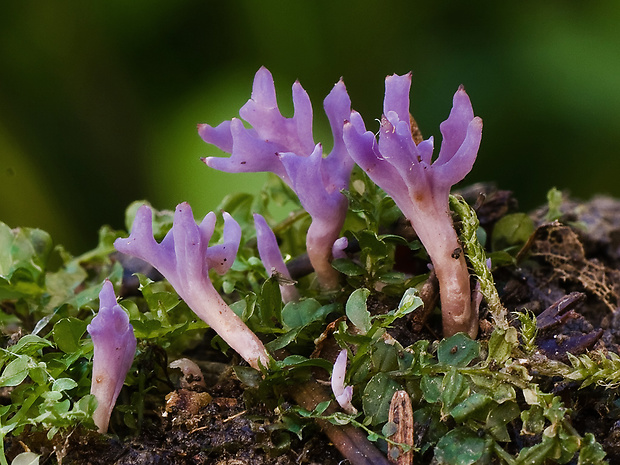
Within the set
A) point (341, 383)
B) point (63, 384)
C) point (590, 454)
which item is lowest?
point (590, 454)

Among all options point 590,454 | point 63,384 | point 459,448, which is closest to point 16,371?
point 63,384

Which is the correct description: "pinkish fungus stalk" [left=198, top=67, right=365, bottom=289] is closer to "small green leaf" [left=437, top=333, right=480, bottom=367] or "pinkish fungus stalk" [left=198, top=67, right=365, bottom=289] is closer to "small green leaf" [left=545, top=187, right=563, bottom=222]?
Answer: "small green leaf" [left=437, top=333, right=480, bottom=367]

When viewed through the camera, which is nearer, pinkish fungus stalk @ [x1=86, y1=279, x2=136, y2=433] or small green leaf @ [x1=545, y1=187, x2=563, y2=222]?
pinkish fungus stalk @ [x1=86, y1=279, x2=136, y2=433]

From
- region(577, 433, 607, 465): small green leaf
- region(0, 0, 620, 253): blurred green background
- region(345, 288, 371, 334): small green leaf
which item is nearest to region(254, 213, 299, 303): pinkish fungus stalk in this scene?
region(345, 288, 371, 334): small green leaf

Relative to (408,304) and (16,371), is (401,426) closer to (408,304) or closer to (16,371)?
(408,304)

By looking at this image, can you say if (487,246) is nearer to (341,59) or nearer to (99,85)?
(341,59)

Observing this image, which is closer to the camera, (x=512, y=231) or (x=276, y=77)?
(x=512, y=231)

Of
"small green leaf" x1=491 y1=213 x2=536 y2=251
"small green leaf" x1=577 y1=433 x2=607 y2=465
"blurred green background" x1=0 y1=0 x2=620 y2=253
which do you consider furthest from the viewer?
"blurred green background" x1=0 y1=0 x2=620 y2=253

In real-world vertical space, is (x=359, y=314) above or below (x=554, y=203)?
above
